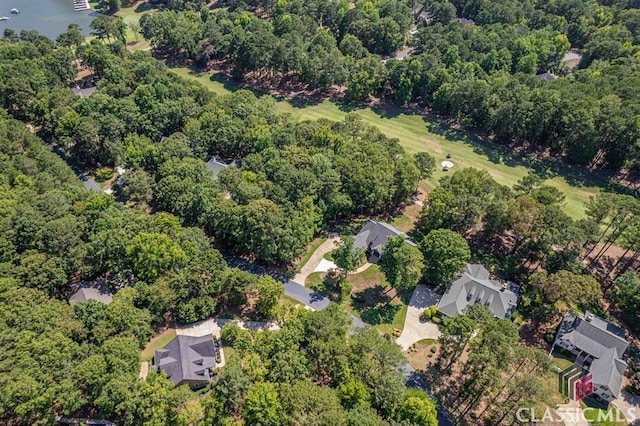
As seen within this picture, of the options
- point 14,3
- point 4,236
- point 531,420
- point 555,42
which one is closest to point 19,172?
point 4,236

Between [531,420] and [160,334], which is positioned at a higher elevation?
[531,420]

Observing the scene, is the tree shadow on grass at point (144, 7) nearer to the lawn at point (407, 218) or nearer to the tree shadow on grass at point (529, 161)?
the tree shadow on grass at point (529, 161)

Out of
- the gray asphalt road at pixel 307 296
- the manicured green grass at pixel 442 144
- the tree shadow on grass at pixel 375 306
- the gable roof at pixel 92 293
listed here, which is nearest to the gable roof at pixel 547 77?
the manicured green grass at pixel 442 144

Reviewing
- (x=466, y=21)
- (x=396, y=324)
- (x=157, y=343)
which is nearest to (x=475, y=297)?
(x=396, y=324)

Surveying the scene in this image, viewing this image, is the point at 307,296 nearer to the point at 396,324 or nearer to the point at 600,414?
the point at 396,324

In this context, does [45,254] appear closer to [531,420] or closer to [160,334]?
[160,334]

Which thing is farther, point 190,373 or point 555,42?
point 555,42

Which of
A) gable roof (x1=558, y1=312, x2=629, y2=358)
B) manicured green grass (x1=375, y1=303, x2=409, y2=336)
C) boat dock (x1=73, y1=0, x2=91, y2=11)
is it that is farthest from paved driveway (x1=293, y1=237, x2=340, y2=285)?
boat dock (x1=73, y1=0, x2=91, y2=11)

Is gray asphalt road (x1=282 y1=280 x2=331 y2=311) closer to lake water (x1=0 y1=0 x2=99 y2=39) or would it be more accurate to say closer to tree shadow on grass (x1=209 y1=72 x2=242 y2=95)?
tree shadow on grass (x1=209 y1=72 x2=242 y2=95)
